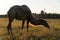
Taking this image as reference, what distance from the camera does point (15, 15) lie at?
12.8 metres

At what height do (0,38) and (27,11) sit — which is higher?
(27,11)

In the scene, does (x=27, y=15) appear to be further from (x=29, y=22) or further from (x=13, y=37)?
(x=13, y=37)

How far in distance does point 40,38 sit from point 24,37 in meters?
0.90

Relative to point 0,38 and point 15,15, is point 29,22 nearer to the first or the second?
point 15,15

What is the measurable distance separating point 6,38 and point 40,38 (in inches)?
73.4

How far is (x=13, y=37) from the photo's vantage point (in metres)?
12.9

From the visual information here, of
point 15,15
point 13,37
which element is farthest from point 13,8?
point 13,37

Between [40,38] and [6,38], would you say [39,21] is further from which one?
[6,38]

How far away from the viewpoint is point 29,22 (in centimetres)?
1305

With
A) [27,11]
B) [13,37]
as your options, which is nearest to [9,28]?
[13,37]

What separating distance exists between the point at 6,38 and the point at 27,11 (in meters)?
1.90

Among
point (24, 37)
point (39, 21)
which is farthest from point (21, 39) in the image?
point (39, 21)

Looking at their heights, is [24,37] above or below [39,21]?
below

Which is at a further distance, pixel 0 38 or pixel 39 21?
pixel 0 38
